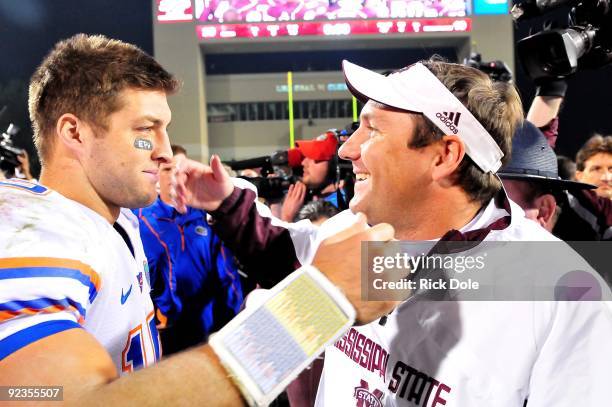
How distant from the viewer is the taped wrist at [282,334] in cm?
86

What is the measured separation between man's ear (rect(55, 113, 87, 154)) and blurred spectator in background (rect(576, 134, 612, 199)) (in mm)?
3456

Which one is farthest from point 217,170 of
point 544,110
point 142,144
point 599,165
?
point 599,165

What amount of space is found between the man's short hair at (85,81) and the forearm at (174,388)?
2.74 feet

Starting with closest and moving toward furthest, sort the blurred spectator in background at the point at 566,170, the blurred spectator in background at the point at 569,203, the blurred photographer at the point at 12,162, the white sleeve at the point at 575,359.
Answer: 1. the white sleeve at the point at 575,359
2. the blurred spectator in background at the point at 569,203
3. the blurred spectator in background at the point at 566,170
4. the blurred photographer at the point at 12,162

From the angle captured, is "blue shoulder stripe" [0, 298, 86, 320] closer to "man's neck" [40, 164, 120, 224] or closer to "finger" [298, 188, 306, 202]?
"man's neck" [40, 164, 120, 224]

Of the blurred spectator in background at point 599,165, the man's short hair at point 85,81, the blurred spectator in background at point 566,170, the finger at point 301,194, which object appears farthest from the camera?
the blurred spectator in background at point 566,170

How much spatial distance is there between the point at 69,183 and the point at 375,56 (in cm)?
1512

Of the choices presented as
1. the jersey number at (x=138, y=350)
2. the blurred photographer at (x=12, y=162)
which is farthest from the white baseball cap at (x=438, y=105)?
the blurred photographer at (x=12, y=162)

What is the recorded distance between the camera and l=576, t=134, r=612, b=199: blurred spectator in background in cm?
384

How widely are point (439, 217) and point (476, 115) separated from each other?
298 millimetres

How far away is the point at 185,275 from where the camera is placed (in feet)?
10.7

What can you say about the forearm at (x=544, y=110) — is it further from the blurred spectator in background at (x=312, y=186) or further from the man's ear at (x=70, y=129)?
the man's ear at (x=70, y=129)

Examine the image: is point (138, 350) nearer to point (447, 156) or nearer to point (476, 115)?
point (447, 156)

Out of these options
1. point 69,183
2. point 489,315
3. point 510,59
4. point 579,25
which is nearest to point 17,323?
point 69,183
